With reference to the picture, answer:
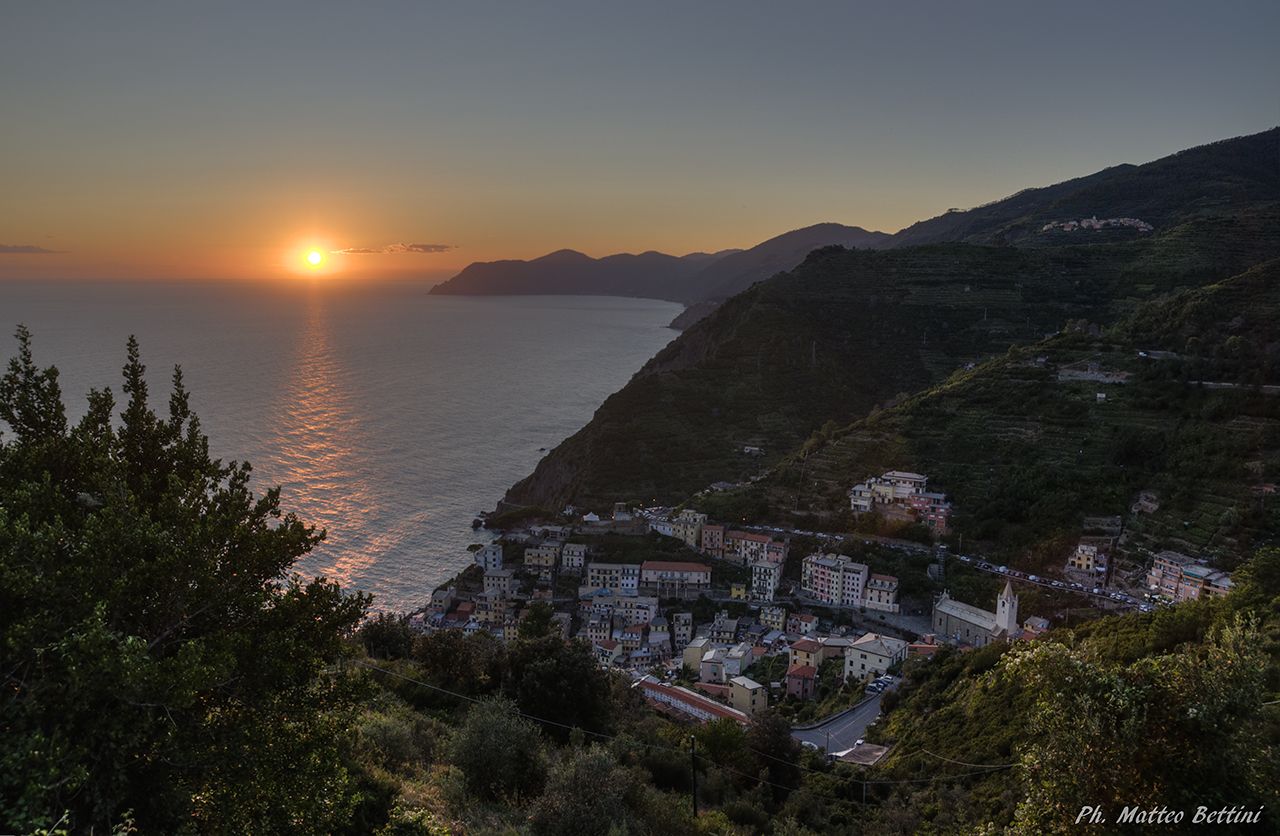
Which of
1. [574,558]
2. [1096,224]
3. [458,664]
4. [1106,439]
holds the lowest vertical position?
[574,558]

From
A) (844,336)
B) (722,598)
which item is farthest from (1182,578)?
(844,336)

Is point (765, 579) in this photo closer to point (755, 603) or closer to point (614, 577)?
point (755, 603)

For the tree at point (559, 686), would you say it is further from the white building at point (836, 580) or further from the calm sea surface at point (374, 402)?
the calm sea surface at point (374, 402)

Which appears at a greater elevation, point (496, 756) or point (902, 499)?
point (496, 756)

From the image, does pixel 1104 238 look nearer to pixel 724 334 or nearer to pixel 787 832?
pixel 724 334

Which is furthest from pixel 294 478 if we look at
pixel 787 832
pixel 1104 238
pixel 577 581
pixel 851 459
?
pixel 1104 238

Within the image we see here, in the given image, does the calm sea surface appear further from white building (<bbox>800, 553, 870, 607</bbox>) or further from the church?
the church

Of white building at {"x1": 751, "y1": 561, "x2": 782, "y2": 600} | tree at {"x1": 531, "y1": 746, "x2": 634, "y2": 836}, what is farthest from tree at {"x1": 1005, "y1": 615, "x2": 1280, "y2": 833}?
white building at {"x1": 751, "y1": 561, "x2": 782, "y2": 600}

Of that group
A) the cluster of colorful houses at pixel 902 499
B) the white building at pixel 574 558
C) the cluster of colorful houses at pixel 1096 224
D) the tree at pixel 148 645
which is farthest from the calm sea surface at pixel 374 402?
the cluster of colorful houses at pixel 1096 224
